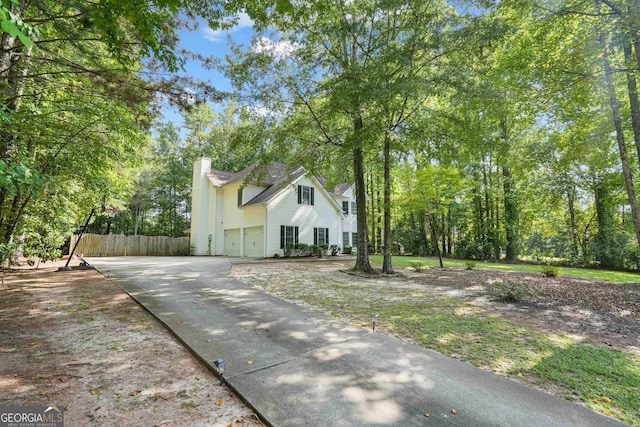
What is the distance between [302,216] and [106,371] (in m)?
18.3

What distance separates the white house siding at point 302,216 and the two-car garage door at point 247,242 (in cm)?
93

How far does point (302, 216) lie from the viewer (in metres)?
21.5

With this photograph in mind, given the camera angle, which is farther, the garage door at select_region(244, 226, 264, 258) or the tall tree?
the garage door at select_region(244, 226, 264, 258)

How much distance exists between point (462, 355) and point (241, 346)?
9.84 feet

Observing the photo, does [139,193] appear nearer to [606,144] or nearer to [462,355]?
[462,355]

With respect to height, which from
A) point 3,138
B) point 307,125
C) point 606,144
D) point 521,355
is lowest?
point 521,355

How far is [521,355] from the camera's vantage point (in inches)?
154

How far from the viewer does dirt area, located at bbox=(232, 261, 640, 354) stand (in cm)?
517

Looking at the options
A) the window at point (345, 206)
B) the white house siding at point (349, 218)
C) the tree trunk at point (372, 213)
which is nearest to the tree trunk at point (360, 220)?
the white house siding at point (349, 218)

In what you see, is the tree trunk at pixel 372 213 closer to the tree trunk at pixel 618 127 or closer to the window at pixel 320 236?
the window at pixel 320 236

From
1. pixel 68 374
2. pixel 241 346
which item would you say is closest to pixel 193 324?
pixel 241 346

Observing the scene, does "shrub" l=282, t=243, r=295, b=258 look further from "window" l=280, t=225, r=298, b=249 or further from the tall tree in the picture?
the tall tree

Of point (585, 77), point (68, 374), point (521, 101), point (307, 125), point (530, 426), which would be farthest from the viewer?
point (307, 125)

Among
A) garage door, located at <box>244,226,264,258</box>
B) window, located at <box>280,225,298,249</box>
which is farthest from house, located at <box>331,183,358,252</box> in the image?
garage door, located at <box>244,226,264,258</box>
